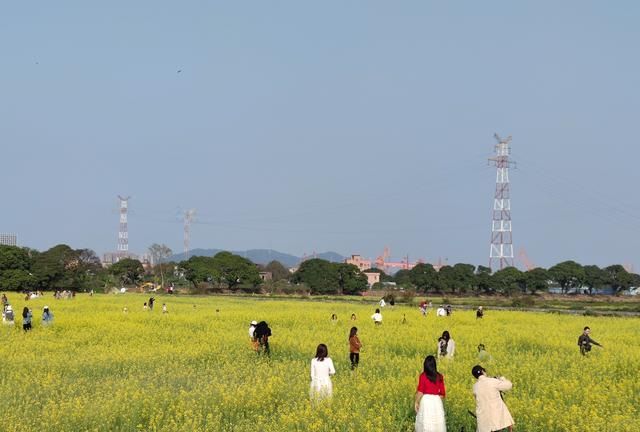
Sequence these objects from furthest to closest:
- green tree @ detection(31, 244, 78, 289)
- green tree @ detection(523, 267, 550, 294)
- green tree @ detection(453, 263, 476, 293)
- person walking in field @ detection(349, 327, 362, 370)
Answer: green tree @ detection(523, 267, 550, 294) → green tree @ detection(453, 263, 476, 293) → green tree @ detection(31, 244, 78, 289) → person walking in field @ detection(349, 327, 362, 370)

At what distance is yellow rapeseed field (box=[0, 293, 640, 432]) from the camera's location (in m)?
11.3

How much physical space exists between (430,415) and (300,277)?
103523 mm

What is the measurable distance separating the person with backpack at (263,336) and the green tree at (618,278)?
110 m

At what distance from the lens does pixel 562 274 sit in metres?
114

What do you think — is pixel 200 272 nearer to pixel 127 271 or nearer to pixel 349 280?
pixel 127 271

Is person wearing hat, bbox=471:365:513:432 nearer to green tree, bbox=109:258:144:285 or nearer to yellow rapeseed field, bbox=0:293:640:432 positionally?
yellow rapeseed field, bbox=0:293:640:432

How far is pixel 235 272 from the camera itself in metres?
104

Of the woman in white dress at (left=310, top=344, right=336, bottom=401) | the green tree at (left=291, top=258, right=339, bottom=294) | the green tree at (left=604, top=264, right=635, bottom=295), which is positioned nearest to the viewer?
the woman in white dress at (left=310, top=344, right=336, bottom=401)

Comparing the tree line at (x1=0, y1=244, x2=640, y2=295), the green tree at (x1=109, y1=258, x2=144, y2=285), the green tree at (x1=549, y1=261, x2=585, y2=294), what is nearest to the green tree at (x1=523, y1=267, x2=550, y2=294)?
the tree line at (x1=0, y1=244, x2=640, y2=295)

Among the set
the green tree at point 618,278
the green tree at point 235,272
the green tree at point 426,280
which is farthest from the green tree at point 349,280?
the green tree at point 618,278

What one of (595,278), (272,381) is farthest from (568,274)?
(272,381)

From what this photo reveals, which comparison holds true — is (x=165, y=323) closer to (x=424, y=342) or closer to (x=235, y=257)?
(x=424, y=342)

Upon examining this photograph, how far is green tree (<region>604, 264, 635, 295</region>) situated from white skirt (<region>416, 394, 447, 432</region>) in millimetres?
118181

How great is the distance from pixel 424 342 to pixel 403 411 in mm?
12972
